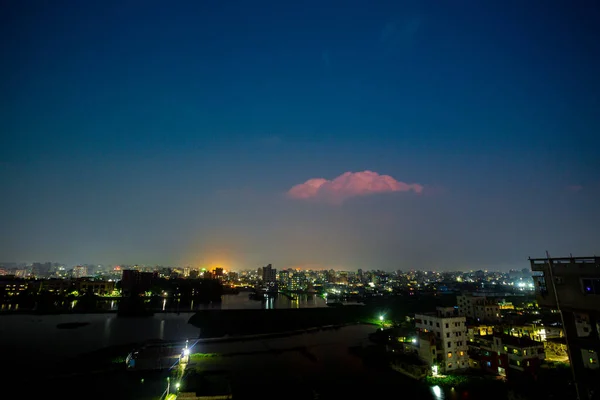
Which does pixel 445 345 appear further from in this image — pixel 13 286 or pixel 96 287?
pixel 13 286

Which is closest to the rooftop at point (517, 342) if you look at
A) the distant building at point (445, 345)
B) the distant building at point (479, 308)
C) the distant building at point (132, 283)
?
the distant building at point (445, 345)

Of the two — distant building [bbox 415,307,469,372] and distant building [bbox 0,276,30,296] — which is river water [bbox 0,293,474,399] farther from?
distant building [bbox 0,276,30,296]

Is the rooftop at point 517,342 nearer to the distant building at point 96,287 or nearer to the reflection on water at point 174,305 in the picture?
the reflection on water at point 174,305

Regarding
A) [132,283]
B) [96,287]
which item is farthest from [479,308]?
[96,287]

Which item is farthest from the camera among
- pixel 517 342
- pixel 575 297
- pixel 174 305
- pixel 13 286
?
pixel 13 286

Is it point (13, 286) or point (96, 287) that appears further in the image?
point (96, 287)

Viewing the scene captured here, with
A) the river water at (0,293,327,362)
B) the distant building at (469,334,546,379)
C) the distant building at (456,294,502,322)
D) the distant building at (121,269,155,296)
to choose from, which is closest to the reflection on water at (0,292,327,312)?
the river water at (0,293,327,362)
